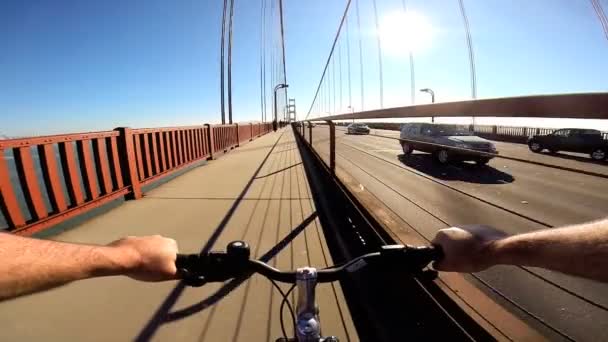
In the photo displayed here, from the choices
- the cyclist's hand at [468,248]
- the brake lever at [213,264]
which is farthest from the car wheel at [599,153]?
the brake lever at [213,264]

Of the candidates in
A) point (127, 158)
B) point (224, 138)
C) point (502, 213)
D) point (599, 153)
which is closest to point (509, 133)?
point (599, 153)

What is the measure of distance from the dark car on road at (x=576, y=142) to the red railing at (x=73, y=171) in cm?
1493

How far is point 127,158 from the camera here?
5.38 metres

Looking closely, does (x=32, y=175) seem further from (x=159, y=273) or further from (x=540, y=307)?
(x=540, y=307)

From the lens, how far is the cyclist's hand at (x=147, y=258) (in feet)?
3.06

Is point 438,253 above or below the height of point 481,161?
above

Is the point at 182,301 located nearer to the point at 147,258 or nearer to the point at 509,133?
the point at 147,258

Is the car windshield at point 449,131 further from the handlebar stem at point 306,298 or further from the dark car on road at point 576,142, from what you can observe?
the handlebar stem at point 306,298

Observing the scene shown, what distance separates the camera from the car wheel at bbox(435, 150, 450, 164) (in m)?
12.0

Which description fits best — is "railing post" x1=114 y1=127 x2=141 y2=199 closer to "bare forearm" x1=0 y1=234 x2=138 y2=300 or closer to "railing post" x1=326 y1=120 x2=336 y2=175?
"railing post" x1=326 y1=120 x2=336 y2=175

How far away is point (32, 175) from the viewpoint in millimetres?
3602

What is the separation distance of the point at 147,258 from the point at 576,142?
1979 cm

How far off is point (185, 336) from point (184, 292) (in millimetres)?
537

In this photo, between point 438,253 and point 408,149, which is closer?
point 438,253
